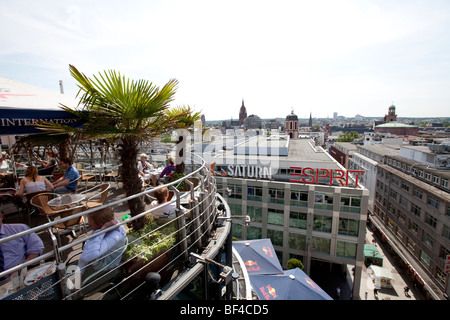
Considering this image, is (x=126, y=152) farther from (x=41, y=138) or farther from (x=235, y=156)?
(x=235, y=156)

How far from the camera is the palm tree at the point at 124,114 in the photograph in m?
4.08

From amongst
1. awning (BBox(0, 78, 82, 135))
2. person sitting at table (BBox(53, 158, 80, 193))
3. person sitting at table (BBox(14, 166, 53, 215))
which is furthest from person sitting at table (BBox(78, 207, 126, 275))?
person sitting at table (BBox(53, 158, 80, 193))

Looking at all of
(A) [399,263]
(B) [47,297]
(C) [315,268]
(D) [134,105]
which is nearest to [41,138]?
(D) [134,105]

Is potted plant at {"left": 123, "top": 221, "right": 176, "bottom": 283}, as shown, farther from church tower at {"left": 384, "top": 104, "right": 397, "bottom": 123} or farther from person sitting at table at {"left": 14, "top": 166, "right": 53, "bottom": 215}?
church tower at {"left": 384, "top": 104, "right": 397, "bottom": 123}

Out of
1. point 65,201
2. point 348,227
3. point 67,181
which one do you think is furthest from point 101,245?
point 348,227

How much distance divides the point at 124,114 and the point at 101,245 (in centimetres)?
238

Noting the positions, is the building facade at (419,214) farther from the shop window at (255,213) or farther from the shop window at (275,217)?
the shop window at (255,213)

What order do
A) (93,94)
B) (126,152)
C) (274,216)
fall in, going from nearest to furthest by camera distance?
(93,94), (126,152), (274,216)

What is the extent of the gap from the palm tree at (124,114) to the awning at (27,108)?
0.54 feet

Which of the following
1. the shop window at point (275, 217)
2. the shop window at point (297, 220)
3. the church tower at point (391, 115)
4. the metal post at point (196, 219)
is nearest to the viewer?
the metal post at point (196, 219)

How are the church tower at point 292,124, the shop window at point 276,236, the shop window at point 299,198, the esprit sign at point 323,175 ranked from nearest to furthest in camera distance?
the esprit sign at point 323,175, the shop window at point 299,198, the shop window at point 276,236, the church tower at point 292,124

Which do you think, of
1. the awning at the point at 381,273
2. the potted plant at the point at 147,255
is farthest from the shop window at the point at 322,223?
the potted plant at the point at 147,255

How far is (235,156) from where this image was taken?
1156 inches
